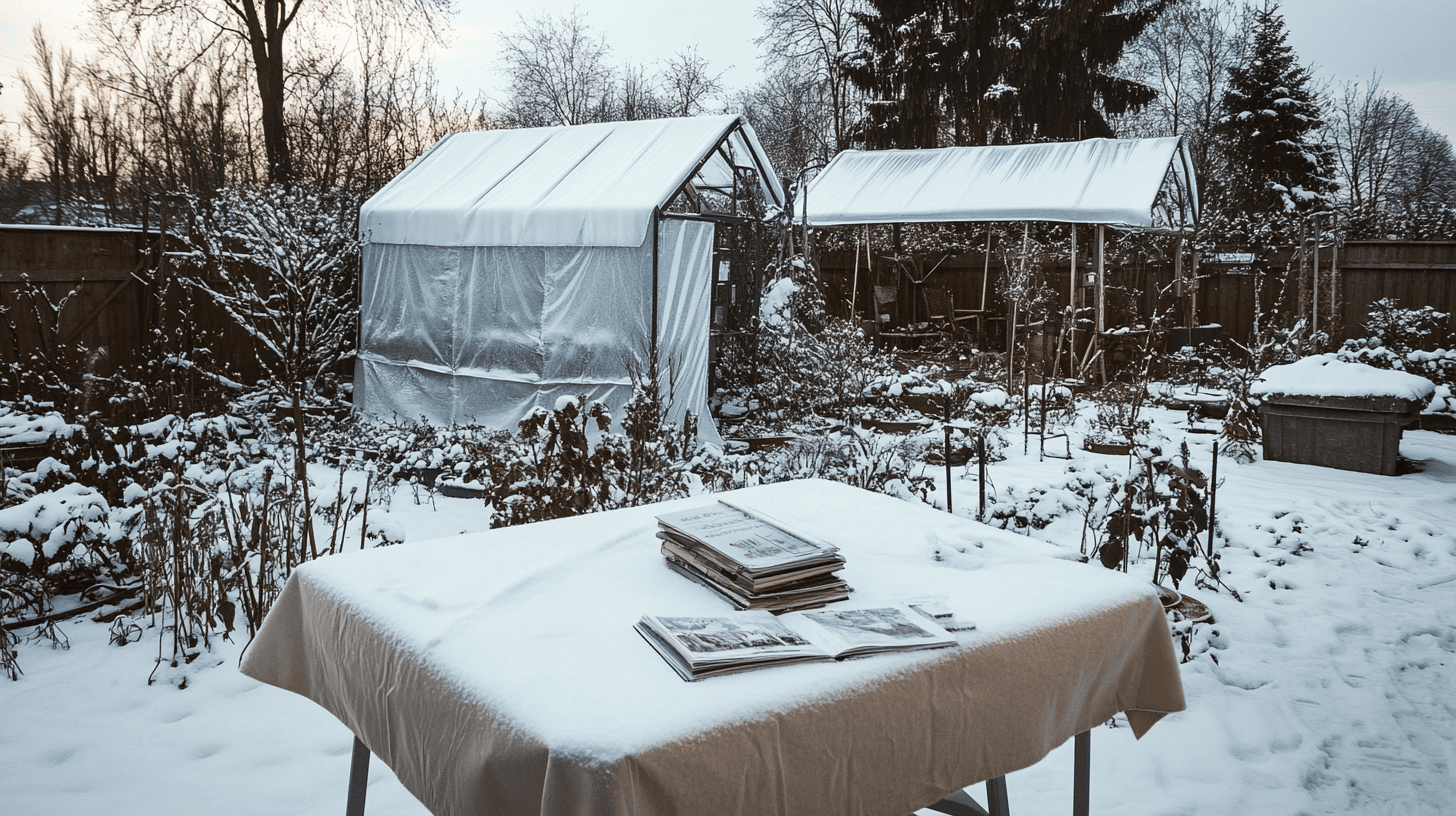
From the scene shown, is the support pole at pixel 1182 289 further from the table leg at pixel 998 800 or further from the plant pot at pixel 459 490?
the table leg at pixel 998 800

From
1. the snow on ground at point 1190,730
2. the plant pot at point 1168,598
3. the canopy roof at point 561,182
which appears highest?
the canopy roof at point 561,182

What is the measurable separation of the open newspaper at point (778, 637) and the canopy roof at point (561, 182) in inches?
260

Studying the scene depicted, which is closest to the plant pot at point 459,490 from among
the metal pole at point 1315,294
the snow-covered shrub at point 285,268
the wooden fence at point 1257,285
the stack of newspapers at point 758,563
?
the snow-covered shrub at point 285,268

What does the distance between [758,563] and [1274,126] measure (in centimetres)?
2266

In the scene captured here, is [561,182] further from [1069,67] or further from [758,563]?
[1069,67]

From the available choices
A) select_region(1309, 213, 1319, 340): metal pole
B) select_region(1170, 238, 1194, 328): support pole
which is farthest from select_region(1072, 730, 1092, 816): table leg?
select_region(1170, 238, 1194, 328): support pole

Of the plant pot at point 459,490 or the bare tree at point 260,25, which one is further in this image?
the bare tree at point 260,25

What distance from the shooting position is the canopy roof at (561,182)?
27.8 feet

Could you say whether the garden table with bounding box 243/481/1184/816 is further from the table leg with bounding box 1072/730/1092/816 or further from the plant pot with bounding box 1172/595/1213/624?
the plant pot with bounding box 1172/595/1213/624

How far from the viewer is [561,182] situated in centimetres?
913

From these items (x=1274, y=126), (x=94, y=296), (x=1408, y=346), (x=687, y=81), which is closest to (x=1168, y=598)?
(x=94, y=296)

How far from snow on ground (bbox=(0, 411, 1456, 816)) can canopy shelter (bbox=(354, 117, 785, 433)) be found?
4791 millimetres

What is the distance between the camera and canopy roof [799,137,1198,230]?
1255cm

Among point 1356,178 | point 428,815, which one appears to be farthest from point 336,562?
point 1356,178
